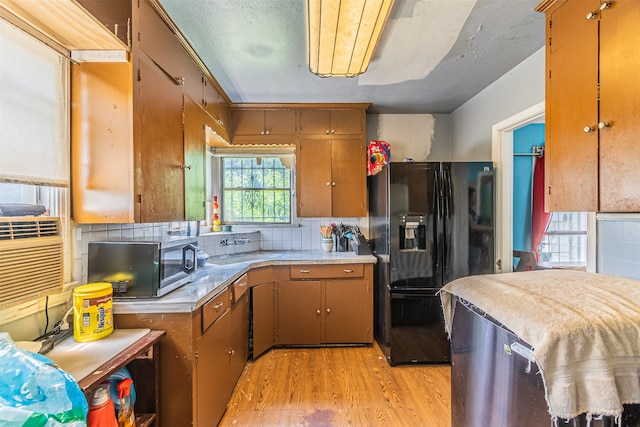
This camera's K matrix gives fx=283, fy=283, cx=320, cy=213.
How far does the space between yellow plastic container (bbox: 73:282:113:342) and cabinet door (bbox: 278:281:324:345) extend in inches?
64.3

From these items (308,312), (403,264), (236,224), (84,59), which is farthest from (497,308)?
(236,224)

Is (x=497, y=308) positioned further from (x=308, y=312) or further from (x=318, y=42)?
(x=308, y=312)

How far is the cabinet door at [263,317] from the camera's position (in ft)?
8.36

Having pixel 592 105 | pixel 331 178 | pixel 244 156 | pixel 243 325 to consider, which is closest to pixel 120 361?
pixel 243 325

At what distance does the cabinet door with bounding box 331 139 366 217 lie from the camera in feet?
10.2

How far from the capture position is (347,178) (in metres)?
3.12

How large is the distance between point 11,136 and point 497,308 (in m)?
2.06

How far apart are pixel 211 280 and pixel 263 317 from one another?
100cm

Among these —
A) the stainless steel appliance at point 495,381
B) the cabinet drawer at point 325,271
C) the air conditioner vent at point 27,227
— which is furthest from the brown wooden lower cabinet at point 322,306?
the air conditioner vent at point 27,227

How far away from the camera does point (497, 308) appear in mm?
1118

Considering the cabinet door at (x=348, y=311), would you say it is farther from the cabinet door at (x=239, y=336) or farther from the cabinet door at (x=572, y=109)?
the cabinet door at (x=572, y=109)

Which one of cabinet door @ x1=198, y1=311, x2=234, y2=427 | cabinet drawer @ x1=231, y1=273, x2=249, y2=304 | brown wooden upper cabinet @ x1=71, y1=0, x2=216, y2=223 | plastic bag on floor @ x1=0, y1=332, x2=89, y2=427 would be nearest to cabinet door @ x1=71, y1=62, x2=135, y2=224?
brown wooden upper cabinet @ x1=71, y1=0, x2=216, y2=223

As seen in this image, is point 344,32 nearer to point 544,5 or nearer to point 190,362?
point 544,5

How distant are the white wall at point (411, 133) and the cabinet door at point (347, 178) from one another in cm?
45
